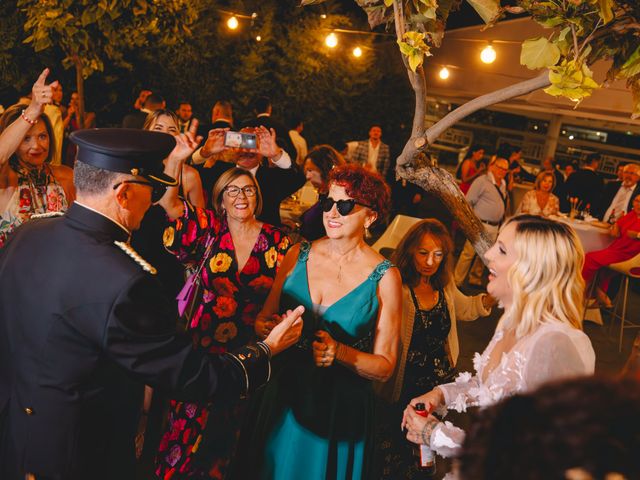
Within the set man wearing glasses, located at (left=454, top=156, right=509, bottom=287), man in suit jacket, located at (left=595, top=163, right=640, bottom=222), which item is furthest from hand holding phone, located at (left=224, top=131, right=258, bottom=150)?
man in suit jacket, located at (left=595, top=163, right=640, bottom=222)

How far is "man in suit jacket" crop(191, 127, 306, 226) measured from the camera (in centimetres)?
424

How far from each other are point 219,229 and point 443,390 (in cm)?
162

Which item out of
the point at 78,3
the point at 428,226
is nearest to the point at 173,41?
the point at 78,3

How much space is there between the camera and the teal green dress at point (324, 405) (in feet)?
8.75

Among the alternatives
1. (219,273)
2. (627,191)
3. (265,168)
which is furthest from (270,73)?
(219,273)

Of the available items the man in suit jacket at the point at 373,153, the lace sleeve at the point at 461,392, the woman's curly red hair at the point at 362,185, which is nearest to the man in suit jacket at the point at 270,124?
the woman's curly red hair at the point at 362,185

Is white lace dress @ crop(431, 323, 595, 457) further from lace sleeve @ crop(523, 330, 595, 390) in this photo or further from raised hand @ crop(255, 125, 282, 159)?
raised hand @ crop(255, 125, 282, 159)

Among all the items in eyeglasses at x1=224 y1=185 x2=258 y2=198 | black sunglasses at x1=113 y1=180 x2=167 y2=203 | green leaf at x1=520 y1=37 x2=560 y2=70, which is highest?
green leaf at x1=520 y1=37 x2=560 y2=70

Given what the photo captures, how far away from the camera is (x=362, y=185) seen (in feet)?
9.22

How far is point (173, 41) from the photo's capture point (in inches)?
232

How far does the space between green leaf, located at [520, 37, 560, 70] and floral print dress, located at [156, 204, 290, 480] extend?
1.92 m

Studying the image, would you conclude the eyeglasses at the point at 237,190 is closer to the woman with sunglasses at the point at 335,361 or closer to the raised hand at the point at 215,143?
the woman with sunglasses at the point at 335,361

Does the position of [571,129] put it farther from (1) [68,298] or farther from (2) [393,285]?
(1) [68,298]

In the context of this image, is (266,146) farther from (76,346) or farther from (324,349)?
(76,346)
